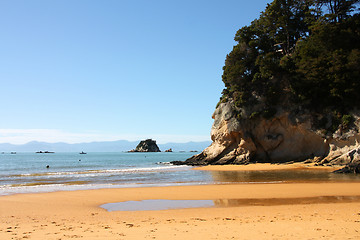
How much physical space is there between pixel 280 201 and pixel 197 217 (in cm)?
525

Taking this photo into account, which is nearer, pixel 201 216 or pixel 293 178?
pixel 201 216

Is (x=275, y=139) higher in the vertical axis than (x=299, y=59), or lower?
lower

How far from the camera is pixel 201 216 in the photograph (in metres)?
10.9

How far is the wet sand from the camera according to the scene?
8.22 m

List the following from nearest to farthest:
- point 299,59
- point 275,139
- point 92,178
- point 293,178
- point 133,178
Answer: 1. point 293,178
2. point 133,178
3. point 92,178
4. point 299,59
5. point 275,139

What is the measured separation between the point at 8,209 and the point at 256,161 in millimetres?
33854

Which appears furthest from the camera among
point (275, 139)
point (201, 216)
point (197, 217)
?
point (275, 139)

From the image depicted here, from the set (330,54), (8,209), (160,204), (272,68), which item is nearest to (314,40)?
(330,54)

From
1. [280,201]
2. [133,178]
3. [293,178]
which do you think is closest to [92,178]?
[133,178]

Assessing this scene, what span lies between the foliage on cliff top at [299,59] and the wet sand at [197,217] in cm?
1969

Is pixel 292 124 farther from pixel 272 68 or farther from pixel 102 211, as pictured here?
pixel 102 211

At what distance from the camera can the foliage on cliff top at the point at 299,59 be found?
33.1 meters

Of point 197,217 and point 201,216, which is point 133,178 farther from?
point 197,217

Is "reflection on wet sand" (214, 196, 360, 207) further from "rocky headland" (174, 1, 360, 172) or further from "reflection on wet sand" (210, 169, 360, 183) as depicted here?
"rocky headland" (174, 1, 360, 172)
